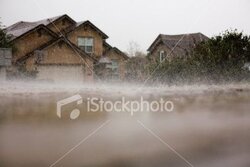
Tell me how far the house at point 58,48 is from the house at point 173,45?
0.21 m

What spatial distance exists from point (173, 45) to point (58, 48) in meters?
0.62

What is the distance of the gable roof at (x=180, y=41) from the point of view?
91.5 inches

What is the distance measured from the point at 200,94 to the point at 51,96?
2.65 feet

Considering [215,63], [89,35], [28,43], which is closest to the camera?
[28,43]

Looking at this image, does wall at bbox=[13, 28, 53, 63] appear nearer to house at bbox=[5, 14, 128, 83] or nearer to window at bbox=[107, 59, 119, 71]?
house at bbox=[5, 14, 128, 83]

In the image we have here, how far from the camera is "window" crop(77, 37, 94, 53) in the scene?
2.10 m

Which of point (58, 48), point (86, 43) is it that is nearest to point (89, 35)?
point (86, 43)

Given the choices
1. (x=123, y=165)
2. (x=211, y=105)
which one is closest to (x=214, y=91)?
(x=211, y=105)

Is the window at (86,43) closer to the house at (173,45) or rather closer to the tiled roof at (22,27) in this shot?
the tiled roof at (22,27)

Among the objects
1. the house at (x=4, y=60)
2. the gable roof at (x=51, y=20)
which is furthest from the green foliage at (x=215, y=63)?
the house at (x=4, y=60)

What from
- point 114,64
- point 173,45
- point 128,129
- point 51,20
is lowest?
point 128,129

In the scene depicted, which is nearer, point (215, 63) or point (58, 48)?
point (58, 48)

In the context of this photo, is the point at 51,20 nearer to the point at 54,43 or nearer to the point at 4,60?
the point at 54,43

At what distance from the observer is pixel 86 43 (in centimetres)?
211
